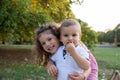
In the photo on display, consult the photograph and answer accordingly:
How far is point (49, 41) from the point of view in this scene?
335cm

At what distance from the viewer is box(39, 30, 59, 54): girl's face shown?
334 cm

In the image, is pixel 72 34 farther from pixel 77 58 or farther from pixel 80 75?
pixel 80 75

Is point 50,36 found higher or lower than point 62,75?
higher

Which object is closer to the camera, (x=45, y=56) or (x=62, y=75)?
(x=62, y=75)

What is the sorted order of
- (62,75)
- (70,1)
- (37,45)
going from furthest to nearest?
(70,1) < (37,45) < (62,75)

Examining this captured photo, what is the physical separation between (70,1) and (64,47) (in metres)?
14.3

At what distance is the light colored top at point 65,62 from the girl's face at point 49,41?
5cm

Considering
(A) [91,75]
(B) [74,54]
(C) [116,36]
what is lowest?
(C) [116,36]

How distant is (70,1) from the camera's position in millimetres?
17453

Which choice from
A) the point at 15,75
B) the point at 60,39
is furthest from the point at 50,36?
the point at 15,75

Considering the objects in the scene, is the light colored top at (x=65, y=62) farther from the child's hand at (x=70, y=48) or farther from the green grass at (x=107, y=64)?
the green grass at (x=107, y=64)

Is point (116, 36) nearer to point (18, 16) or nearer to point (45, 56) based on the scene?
point (18, 16)

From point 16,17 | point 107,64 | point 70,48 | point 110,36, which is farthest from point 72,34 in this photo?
point 110,36

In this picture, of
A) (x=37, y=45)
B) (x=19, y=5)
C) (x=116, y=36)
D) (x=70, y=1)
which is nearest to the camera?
(x=37, y=45)
